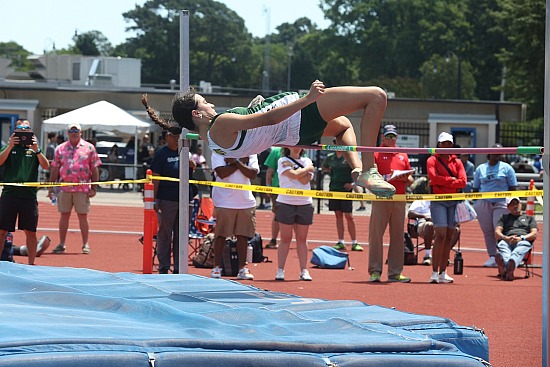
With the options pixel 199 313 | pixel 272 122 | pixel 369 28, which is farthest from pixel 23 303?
pixel 369 28

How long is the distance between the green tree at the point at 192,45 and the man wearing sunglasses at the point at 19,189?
82900mm

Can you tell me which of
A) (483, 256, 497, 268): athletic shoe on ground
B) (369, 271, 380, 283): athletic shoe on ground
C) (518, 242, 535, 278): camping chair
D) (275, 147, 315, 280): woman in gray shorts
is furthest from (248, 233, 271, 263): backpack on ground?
(518, 242, 535, 278): camping chair

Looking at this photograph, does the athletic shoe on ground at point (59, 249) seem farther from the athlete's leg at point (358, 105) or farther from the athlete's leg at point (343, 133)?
the athlete's leg at point (358, 105)

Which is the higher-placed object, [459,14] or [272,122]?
[459,14]

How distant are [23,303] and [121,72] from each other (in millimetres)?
45941

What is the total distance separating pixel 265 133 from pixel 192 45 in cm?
9521

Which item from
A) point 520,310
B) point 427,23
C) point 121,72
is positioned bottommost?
point 520,310

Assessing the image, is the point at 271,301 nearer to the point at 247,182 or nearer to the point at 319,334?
the point at 319,334

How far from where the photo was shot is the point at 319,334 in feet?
15.8

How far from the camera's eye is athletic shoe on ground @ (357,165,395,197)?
6.41m

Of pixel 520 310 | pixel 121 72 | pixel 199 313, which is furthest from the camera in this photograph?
pixel 121 72

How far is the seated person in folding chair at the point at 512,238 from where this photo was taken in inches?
472

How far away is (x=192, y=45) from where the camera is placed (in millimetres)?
100312

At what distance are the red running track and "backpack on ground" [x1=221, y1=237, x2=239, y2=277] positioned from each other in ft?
1.03
